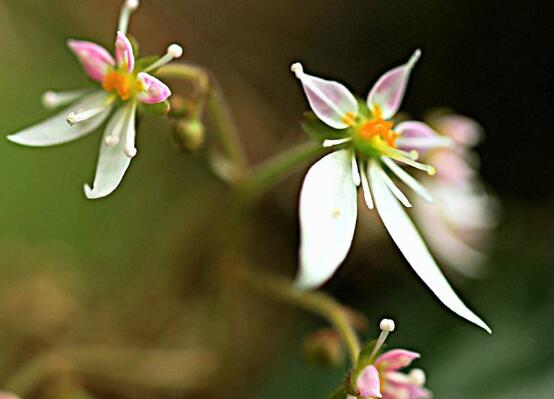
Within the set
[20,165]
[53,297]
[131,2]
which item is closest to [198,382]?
[53,297]

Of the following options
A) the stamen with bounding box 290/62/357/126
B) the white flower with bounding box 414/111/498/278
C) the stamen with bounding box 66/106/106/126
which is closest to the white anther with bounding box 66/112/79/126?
the stamen with bounding box 66/106/106/126

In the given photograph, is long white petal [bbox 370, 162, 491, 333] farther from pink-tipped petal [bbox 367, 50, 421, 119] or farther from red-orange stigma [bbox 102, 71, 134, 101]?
red-orange stigma [bbox 102, 71, 134, 101]

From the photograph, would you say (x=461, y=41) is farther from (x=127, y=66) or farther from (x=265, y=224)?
(x=127, y=66)

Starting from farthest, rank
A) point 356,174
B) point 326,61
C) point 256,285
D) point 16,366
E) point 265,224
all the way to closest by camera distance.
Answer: point 326,61
point 265,224
point 16,366
point 256,285
point 356,174

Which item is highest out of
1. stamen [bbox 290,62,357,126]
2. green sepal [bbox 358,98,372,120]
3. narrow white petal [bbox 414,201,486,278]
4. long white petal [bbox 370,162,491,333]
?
narrow white petal [bbox 414,201,486,278]

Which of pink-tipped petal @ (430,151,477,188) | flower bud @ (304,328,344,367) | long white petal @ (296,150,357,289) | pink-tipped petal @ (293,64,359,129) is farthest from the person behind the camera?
pink-tipped petal @ (430,151,477,188)

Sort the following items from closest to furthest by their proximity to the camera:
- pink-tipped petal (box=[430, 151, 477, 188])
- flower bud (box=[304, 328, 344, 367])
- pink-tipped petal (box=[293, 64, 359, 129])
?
1. pink-tipped petal (box=[293, 64, 359, 129])
2. flower bud (box=[304, 328, 344, 367])
3. pink-tipped petal (box=[430, 151, 477, 188])

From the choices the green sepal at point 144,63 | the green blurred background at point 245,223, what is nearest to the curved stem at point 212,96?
the green sepal at point 144,63
